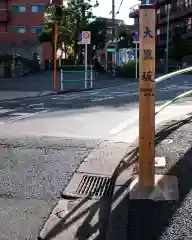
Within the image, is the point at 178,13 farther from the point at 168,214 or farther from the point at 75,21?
the point at 168,214

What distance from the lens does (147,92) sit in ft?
14.0

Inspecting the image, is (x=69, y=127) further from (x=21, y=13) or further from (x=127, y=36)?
(x=127, y=36)

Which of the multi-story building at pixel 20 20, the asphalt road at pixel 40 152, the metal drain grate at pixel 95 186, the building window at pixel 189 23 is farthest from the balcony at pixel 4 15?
the metal drain grate at pixel 95 186

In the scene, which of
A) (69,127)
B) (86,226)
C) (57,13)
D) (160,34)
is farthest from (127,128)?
(160,34)

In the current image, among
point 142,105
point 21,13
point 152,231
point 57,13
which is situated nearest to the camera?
point 152,231

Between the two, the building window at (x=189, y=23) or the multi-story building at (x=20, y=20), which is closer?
the multi-story building at (x=20, y=20)

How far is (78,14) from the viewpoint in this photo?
42844 millimetres

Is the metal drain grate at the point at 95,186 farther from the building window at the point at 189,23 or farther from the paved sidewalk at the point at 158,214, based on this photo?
the building window at the point at 189,23

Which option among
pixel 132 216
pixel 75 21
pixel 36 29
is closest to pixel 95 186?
pixel 132 216

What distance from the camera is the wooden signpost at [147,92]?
4.17m

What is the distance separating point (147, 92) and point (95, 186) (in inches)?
56.7

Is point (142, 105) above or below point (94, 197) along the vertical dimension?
above

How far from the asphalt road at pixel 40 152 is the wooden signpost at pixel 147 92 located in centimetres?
107

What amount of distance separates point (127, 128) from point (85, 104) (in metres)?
5.03
